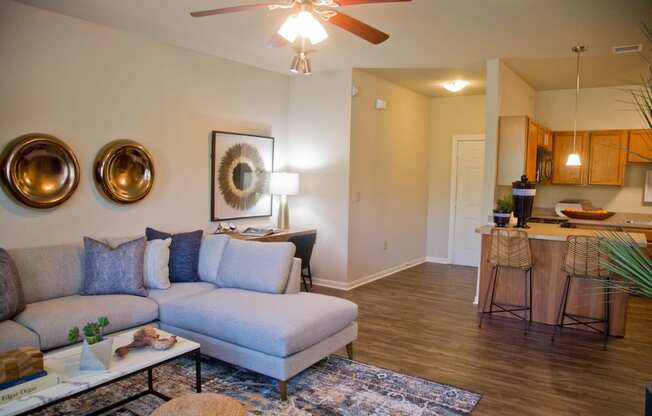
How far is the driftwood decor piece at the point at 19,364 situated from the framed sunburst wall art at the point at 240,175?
A: 9.87 feet

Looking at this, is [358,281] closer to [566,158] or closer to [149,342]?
[566,158]

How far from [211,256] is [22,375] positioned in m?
2.00

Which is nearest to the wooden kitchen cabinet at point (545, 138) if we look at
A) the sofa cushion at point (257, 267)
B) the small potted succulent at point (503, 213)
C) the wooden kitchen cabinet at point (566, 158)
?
the wooden kitchen cabinet at point (566, 158)

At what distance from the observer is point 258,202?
5734mm

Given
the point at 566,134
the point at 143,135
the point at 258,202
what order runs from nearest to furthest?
1. the point at 143,135
2. the point at 258,202
3. the point at 566,134

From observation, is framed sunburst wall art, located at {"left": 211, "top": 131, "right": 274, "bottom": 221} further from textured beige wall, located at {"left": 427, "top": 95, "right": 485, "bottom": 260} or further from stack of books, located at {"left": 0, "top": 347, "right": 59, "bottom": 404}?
textured beige wall, located at {"left": 427, "top": 95, "right": 485, "bottom": 260}

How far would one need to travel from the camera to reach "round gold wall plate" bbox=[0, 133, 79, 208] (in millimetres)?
3486

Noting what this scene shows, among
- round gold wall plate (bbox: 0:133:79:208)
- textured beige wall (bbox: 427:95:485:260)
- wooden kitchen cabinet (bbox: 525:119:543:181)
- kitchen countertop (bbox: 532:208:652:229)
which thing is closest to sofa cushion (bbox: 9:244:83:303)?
round gold wall plate (bbox: 0:133:79:208)

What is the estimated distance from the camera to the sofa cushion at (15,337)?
267 centimetres

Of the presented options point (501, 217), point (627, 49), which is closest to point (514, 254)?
point (501, 217)

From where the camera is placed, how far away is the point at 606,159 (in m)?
6.44

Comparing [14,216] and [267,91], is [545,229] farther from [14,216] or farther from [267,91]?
[14,216]

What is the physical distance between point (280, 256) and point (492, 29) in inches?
105

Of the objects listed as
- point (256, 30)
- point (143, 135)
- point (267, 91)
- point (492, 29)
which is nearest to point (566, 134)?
point (492, 29)
